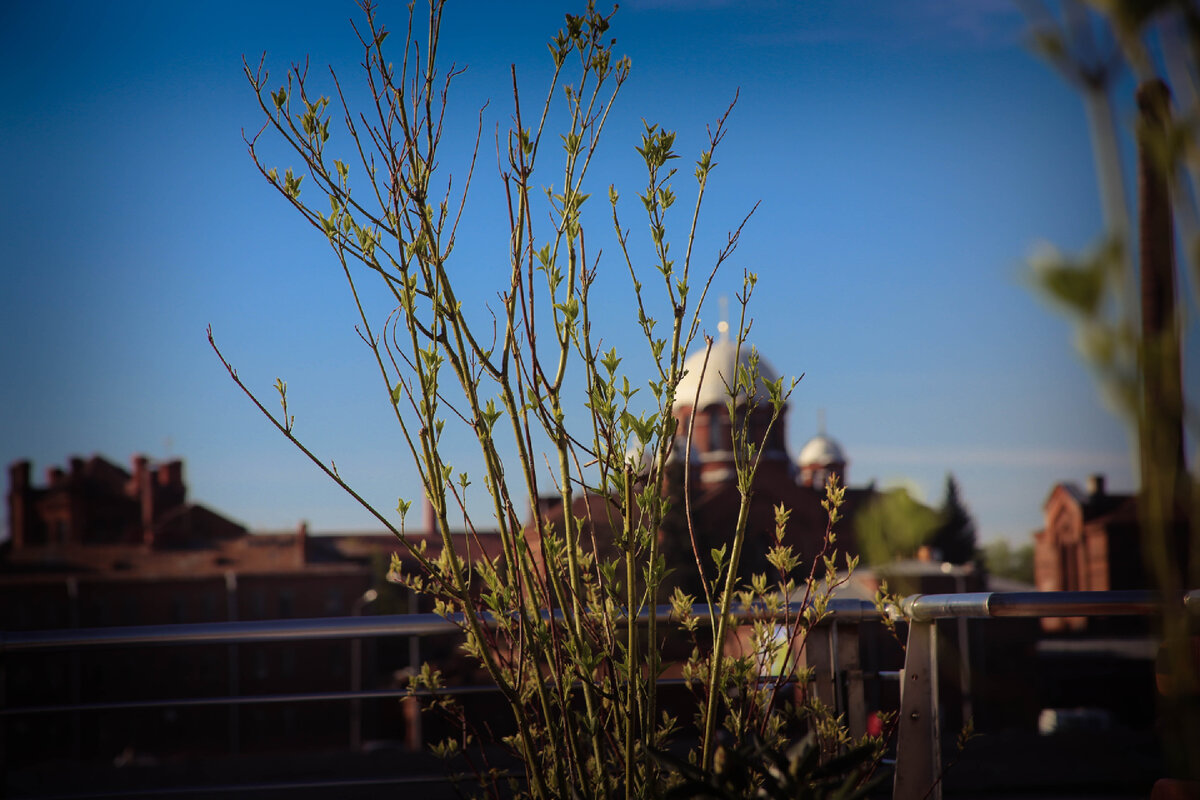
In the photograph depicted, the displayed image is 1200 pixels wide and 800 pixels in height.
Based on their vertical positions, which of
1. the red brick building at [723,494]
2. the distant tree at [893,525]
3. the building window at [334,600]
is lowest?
the building window at [334,600]

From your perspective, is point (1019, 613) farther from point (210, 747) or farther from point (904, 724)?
point (210, 747)

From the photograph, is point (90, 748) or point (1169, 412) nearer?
point (1169, 412)

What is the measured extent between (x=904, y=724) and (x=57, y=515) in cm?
3869

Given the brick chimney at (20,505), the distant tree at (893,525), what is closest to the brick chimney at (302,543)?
the brick chimney at (20,505)

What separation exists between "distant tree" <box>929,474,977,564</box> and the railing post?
1996 inches

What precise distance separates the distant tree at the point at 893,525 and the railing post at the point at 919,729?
33831mm

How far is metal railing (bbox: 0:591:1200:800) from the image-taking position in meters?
2.19

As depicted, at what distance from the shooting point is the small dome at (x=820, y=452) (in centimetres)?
4359

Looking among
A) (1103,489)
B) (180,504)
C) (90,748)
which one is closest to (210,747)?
(90,748)

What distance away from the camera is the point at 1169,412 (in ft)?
2.20

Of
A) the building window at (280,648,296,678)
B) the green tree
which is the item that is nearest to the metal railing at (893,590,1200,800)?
the green tree

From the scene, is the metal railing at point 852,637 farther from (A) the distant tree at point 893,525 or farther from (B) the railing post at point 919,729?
(A) the distant tree at point 893,525

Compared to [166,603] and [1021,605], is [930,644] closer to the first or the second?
[1021,605]

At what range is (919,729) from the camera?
220 cm
